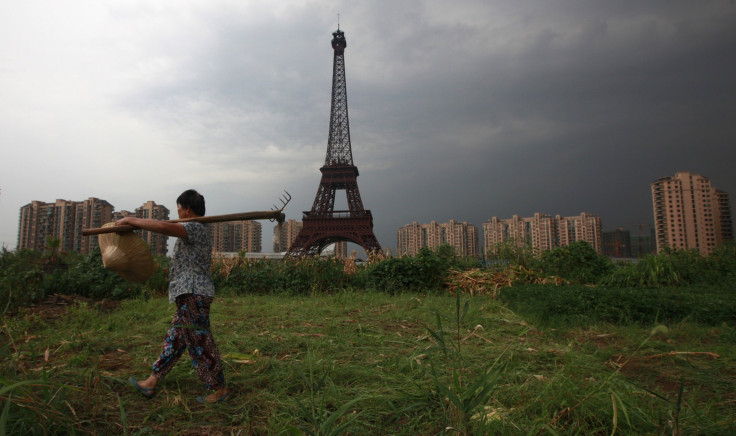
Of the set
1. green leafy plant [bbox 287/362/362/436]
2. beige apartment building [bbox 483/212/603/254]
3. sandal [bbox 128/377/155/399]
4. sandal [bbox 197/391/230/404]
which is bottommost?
sandal [bbox 197/391/230/404]

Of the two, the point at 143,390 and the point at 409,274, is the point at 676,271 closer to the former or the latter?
the point at 409,274

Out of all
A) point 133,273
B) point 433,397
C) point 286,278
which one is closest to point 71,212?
point 286,278

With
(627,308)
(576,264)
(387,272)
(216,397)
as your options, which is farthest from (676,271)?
(216,397)

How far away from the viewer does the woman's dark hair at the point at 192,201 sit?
2354 mm

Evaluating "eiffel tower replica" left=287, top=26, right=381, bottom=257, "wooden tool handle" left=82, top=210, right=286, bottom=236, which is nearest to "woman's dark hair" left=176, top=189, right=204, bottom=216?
"wooden tool handle" left=82, top=210, right=286, bottom=236

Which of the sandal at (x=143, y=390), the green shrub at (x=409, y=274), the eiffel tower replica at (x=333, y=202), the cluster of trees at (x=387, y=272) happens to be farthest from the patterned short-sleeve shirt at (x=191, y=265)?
the eiffel tower replica at (x=333, y=202)

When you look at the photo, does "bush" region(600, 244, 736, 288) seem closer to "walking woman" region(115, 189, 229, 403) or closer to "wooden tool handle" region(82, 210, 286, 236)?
"wooden tool handle" region(82, 210, 286, 236)

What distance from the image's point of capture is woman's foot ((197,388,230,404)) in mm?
2031

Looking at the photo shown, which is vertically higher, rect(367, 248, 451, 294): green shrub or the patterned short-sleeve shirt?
the patterned short-sleeve shirt

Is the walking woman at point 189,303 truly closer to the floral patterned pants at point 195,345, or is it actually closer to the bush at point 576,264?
the floral patterned pants at point 195,345

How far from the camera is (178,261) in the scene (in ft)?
7.47

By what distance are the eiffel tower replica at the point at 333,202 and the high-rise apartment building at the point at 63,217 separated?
12998 mm

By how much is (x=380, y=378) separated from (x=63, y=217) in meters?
28.0

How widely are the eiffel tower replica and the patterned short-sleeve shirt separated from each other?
53.0 ft
